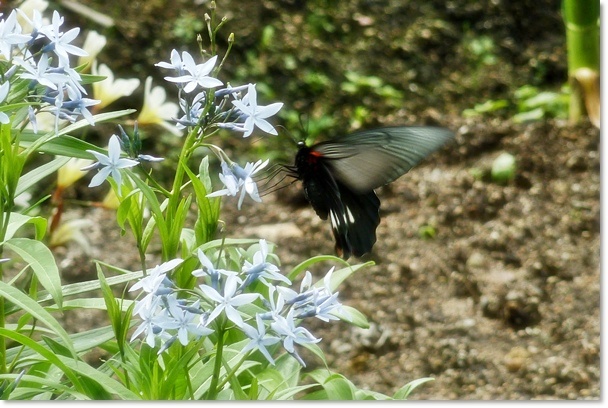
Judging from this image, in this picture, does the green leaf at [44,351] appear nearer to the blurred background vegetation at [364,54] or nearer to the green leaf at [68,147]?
the green leaf at [68,147]

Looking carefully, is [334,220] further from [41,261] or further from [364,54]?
[364,54]

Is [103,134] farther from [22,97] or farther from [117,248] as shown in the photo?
[22,97]

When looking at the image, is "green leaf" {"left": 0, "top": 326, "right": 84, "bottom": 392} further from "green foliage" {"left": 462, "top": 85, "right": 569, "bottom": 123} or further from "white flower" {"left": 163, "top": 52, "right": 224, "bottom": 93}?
"green foliage" {"left": 462, "top": 85, "right": 569, "bottom": 123}

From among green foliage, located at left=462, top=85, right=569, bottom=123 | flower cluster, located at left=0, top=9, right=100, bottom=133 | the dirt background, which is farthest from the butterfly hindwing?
green foliage, located at left=462, top=85, right=569, bottom=123

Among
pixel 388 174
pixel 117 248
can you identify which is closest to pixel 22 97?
pixel 388 174

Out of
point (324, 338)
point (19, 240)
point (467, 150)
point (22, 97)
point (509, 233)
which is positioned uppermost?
point (22, 97)

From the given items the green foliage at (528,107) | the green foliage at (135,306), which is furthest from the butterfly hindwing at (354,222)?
the green foliage at (528,107)
